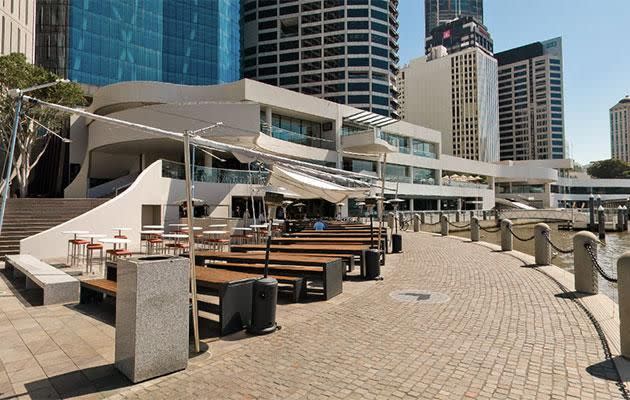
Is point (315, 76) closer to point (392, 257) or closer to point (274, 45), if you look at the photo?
point (274, 45)

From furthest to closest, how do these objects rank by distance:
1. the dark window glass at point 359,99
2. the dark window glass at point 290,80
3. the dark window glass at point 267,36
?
the dark window glass at point 267,36
the dark window glass at point 290,80
the dark window glass at point 359,99

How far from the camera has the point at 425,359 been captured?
4641 millimetres

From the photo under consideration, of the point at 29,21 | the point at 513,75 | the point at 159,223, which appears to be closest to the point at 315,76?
the point at 29,21

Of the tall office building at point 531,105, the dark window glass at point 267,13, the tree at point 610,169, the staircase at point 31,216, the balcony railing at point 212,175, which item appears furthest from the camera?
the tall office building at point 531,105

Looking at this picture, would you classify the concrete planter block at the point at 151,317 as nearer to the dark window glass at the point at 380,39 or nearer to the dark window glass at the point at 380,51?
the dark window glass at the point at 380,51

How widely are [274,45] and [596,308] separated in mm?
89147

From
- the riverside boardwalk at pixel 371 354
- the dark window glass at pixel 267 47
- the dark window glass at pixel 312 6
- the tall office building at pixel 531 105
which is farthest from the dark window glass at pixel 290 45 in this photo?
the tall office building at pixel 531 105

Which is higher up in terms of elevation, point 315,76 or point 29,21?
point 315,76

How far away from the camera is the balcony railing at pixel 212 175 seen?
23.4 metres

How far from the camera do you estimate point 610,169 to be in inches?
5133

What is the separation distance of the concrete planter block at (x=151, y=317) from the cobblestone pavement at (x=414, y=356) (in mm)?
202

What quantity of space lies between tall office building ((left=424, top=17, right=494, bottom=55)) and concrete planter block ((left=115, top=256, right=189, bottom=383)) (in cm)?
20047

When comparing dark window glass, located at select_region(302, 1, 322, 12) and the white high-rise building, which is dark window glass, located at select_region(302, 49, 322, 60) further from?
the white high-rise building

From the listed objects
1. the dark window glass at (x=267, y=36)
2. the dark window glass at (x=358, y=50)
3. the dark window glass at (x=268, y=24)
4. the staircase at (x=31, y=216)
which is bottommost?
the staircase at (x=31, y=216)
